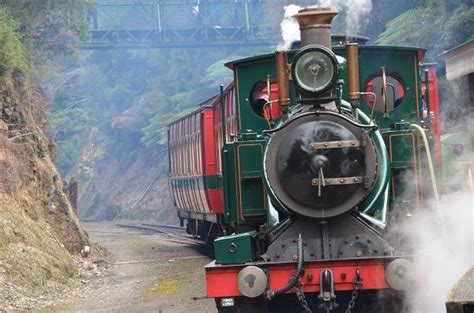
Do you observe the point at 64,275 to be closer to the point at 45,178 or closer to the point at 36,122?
the point at 45,178

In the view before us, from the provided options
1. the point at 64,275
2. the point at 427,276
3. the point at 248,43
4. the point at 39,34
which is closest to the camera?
the point at 427,276

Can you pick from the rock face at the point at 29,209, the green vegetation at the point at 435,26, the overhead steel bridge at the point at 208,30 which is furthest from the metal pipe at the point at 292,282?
the overhead steel bridge at the point at 208,30

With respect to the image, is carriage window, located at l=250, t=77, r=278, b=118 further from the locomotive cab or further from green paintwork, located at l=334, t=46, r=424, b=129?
green paintwork, located at l=334, t=46, r=424, b=129

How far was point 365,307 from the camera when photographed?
8.62 m

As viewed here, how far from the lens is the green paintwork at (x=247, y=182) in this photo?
29.9ft

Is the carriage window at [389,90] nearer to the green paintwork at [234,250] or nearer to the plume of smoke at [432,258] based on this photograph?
the plume of smoke at [432,258]

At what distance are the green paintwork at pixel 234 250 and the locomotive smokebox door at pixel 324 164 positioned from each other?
51 cm

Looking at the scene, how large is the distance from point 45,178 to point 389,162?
1342 centimetres

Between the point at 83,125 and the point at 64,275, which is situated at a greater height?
the point at 83,125

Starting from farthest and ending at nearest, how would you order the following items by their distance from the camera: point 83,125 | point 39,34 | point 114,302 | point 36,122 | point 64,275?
point 83,125
point 39,34
point 36,122
point 64,275
point 114,302

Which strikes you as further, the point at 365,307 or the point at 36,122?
the point at 36,122

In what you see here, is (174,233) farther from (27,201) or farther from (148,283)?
(148,283)

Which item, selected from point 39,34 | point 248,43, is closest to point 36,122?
point 39,34

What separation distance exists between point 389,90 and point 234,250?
2237 millimetres
